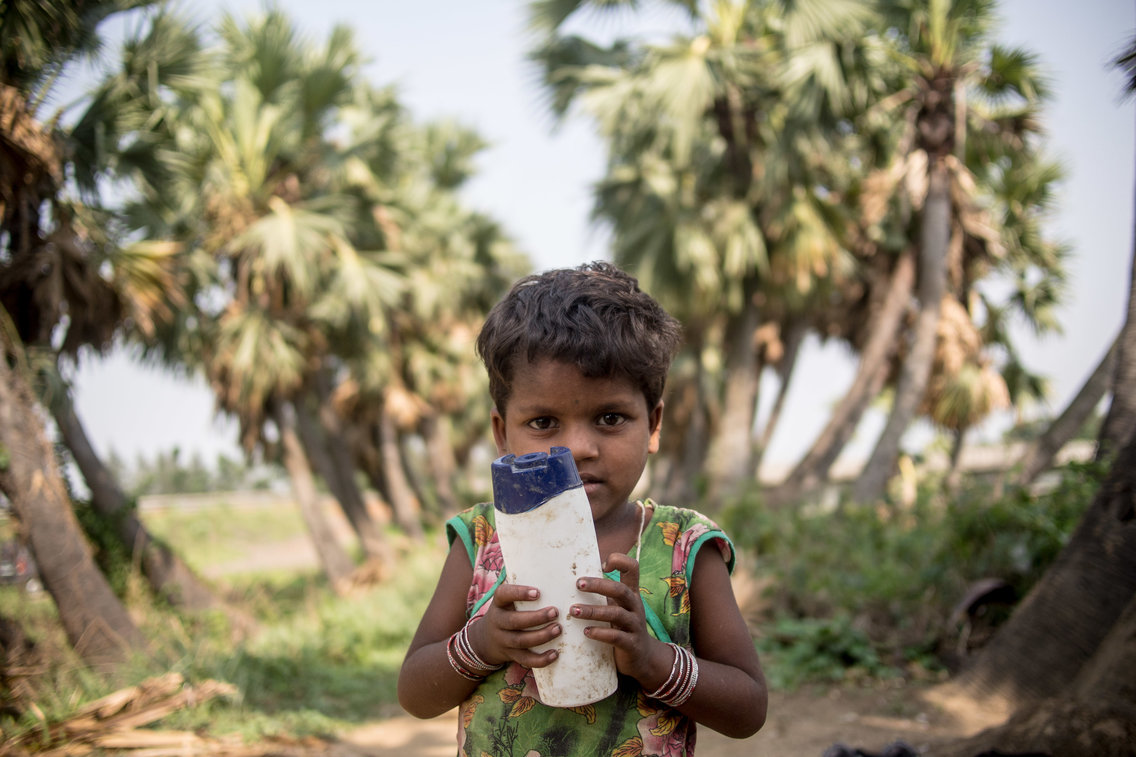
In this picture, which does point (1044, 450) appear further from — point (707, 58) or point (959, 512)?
point (707, 58)

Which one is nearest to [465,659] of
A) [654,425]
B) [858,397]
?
[654,425]

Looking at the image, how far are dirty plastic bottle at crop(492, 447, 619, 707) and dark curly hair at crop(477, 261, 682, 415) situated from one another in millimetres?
257

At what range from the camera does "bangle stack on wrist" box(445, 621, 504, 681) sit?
1.42 meters

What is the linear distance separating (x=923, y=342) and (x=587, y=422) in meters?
9.71

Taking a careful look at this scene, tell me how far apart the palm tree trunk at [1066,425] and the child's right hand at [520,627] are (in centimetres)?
673

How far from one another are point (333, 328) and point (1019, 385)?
12.3m

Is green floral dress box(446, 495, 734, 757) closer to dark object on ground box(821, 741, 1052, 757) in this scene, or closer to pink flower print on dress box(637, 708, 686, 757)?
pink flower print on dress box(637, 708, 686, 757)

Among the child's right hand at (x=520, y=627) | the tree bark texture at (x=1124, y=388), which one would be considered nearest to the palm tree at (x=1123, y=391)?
the tree bark texture at (x=1124, y=388)

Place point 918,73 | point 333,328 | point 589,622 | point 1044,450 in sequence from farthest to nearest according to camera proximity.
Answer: point 333,328 < point 918,73 < point 1044,450 < point 589,622

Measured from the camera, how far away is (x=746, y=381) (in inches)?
491

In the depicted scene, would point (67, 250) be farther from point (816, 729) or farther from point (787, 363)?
point (787, 363)

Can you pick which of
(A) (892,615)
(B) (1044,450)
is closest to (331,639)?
(A) (892,615)

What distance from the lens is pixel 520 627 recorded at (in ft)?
4.08

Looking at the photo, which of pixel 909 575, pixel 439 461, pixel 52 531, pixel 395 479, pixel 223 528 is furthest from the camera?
pixel 223 528
